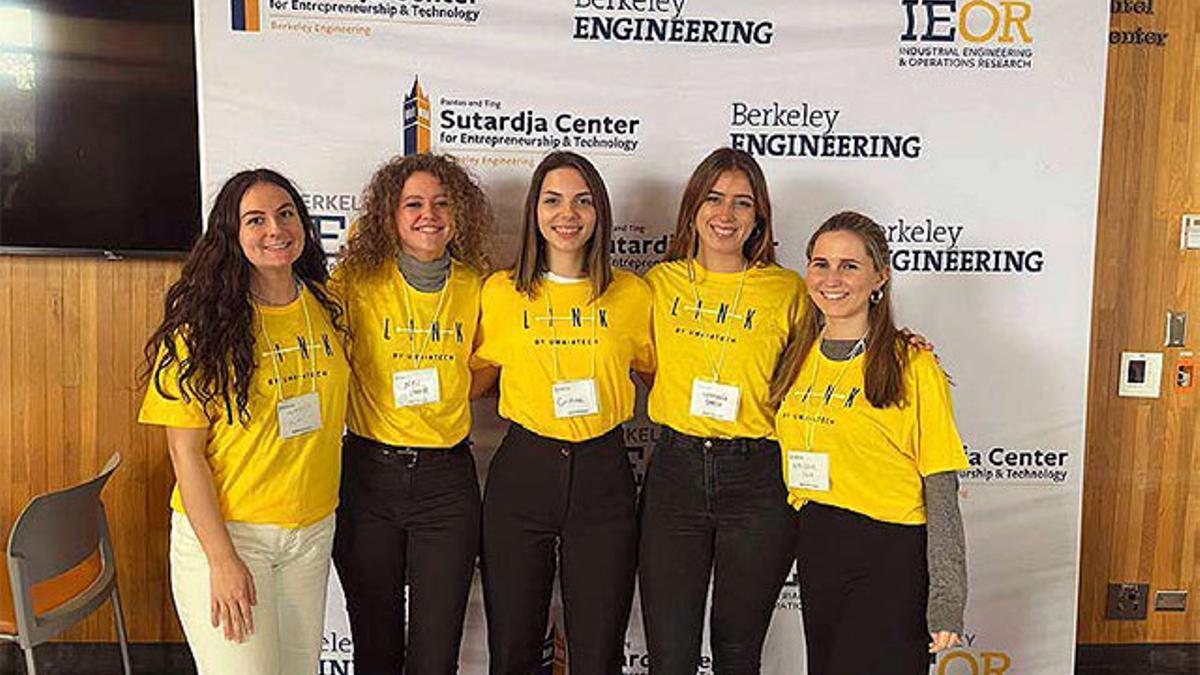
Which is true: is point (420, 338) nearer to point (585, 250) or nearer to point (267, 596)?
point (585, 250)

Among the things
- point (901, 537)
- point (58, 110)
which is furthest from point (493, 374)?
point (58, 110)

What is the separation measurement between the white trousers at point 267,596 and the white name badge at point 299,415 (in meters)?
0.21

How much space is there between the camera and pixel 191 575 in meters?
2.06

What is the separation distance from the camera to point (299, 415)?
83.8 inches

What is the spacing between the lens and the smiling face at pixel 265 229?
2.09 metres

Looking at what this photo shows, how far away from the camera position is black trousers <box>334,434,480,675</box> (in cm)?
240

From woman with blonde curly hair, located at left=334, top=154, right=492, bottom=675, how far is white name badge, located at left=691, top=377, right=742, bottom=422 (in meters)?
0.57

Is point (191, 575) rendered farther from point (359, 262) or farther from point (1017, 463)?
point (1017, 463)

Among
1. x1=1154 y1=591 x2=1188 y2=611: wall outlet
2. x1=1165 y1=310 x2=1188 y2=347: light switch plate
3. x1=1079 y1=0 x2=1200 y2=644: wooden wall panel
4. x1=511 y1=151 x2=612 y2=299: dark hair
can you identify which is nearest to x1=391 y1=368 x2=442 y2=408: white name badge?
x1=511 y1=151 x2=612 y2=299: dark hair

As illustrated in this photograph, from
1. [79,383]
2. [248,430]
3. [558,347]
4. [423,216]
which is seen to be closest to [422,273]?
[423,216]

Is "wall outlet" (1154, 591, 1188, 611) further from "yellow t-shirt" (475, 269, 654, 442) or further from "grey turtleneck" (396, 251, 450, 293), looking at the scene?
"grey turtleneck" (396, 251, 450, 293)

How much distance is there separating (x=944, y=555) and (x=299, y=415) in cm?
139

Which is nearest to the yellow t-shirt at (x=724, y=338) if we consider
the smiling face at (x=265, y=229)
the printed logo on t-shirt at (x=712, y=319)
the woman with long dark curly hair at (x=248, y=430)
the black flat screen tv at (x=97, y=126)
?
the printed logo on t-shirt at (x=712, y=319)

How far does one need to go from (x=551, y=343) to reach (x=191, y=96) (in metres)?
1.53
